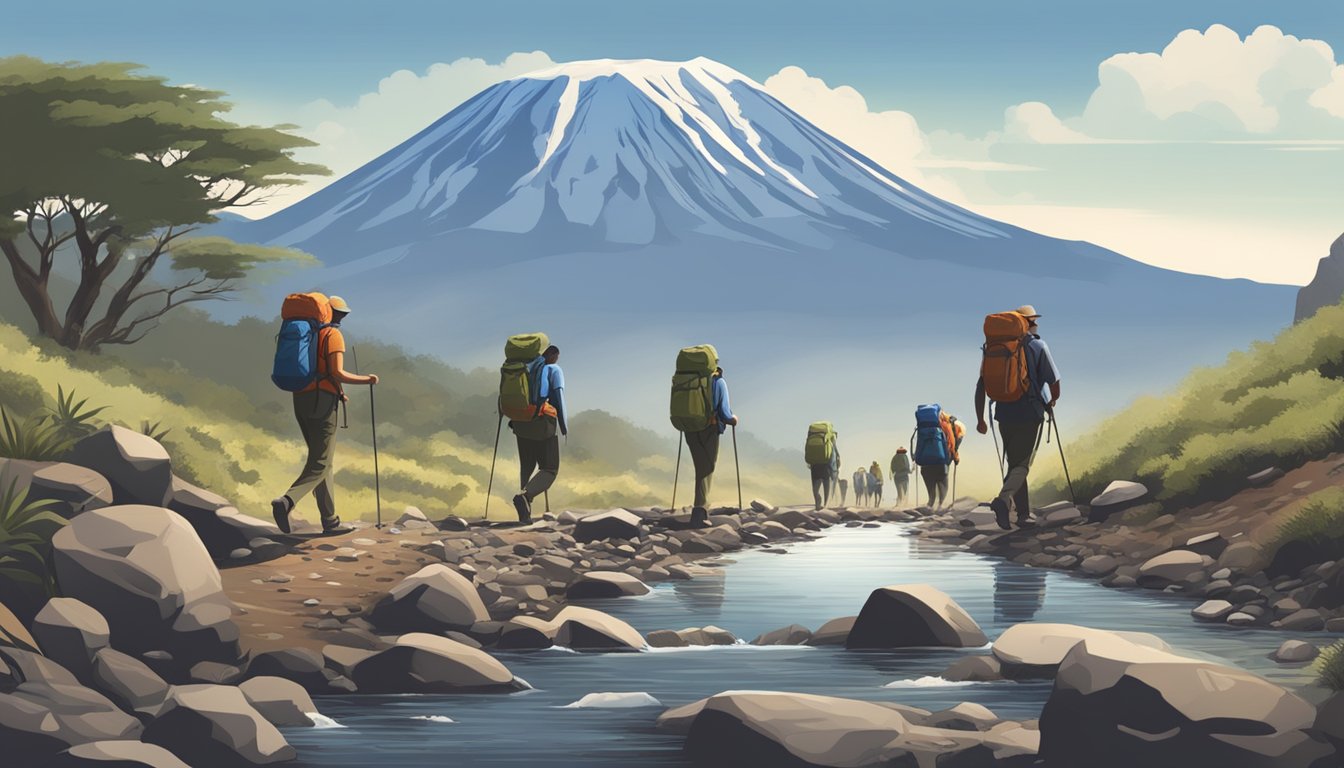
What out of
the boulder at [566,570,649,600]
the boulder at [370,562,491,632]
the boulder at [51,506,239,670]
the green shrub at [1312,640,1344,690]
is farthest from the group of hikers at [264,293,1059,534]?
the green shrub at [1312,640,1344,690]

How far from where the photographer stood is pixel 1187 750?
888cm

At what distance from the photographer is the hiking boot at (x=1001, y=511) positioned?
22.1 meters

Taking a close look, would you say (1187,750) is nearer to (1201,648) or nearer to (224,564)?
(1201,648)

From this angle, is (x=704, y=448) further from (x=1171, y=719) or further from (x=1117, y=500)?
(x=1171, y=719)

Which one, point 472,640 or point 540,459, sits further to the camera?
point 540,459

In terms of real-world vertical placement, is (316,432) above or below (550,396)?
below

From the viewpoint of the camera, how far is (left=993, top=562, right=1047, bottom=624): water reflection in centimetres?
1525

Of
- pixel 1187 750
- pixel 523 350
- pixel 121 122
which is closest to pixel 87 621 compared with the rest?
pixel 1187 750

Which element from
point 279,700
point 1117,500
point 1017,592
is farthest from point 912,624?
point 1117,500

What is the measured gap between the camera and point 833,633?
45.2 feet

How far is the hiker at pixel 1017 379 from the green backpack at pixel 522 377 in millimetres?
5351

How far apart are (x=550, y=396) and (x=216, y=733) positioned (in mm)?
12692

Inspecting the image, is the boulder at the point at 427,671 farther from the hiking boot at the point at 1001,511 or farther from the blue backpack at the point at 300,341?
the hiking boot at the point at 1001,511

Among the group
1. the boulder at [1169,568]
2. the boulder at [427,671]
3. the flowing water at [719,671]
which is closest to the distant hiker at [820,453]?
the flowing water at [719,671]
